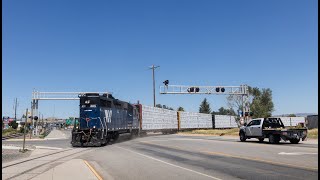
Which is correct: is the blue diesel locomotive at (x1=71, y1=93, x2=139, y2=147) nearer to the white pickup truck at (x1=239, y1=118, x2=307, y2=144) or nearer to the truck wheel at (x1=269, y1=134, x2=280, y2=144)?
the white pickup truck at (x1=239, y1=118, x2=307, y2=144)

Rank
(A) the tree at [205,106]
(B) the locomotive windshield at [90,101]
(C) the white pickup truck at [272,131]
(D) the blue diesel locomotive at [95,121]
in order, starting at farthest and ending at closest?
(A) the tree at [205,106], (B) the locomotive windshield at [90,101], (D) the blue diesel locomotive at [95,121], (C) the white pickup truck at [272,131]

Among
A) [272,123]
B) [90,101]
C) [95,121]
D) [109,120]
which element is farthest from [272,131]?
[90,101]

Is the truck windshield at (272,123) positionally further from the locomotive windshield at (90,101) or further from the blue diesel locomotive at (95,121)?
the locomotive windshield at (90,101)

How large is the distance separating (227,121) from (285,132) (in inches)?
2171

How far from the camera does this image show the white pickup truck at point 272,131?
2820 cm

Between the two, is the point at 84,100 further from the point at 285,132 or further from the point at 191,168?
the point at 191,168

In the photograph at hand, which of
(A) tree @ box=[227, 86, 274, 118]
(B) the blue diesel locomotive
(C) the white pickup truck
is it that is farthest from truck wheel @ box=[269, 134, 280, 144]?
(A) tree @ box=[227, 86, 274, 118]

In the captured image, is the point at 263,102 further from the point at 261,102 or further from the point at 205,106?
the point at 205,106

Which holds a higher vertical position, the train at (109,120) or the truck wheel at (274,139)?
the train at (109,120)

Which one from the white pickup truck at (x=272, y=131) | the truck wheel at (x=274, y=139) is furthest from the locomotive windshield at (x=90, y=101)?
the truck wheel at (x=274, y=139)

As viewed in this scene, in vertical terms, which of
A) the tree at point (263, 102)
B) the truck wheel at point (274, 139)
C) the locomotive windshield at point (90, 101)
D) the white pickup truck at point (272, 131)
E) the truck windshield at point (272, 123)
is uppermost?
the tree at point (263, 102)

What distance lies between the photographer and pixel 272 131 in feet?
95.1

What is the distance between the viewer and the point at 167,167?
1501 centimetres

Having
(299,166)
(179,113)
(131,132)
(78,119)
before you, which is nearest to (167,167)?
(299,166)
